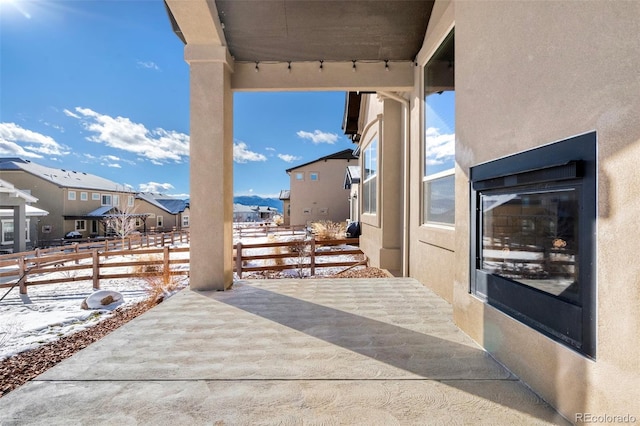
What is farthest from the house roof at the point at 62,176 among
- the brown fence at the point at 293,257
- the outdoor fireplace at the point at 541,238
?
the outdoor fireplace at the point at 541,238

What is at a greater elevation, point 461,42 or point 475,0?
point 475,0

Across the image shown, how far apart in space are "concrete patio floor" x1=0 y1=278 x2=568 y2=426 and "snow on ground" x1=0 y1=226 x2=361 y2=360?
2731 millimetres

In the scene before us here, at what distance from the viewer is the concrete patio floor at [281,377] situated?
1791 mm

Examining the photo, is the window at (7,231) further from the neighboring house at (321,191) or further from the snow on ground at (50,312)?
the neighboring house at (321,191)

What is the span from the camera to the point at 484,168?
255cm

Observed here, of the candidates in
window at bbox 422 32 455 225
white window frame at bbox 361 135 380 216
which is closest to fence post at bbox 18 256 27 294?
white window frame at bbox 361 135 380 216

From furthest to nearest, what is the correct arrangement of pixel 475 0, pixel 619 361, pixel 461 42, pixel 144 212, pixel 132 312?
pixel 144 212, pixel 132 312, pixel 461 42, pixel 475 0, pixel 619 361

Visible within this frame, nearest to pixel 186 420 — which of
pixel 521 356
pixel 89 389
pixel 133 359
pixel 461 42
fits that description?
pixel 89 389

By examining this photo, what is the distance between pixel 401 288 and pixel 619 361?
3.19 m

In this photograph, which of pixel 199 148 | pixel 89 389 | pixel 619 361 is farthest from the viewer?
pixel 199 148

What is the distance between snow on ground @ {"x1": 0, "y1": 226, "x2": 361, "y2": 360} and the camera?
14.9 feet

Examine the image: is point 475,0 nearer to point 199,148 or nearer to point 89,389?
point 199,148

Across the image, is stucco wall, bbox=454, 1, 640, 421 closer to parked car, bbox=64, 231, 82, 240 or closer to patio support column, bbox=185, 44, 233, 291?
patio support column, bbox=185, 44, 233, 291

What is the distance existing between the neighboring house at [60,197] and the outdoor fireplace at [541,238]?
3011cm
